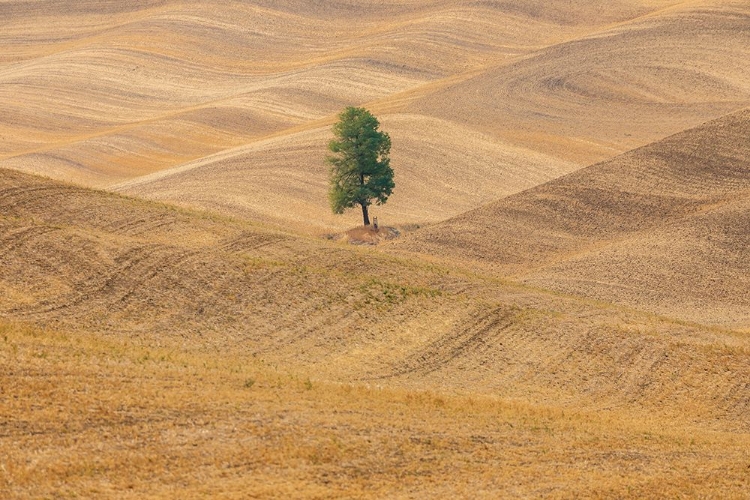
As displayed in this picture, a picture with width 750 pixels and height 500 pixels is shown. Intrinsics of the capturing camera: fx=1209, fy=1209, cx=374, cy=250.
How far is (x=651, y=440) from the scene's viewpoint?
33062 millimetres

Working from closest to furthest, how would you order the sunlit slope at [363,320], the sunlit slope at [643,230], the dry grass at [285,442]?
the dry grass at [285,442] → the sunlit slope at [363,320] → the sunlit slope at [643,230]

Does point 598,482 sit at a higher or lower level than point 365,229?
higher

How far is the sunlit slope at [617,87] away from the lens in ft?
331

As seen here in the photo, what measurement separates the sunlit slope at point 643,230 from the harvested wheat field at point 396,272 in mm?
219

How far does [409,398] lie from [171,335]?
10778mm

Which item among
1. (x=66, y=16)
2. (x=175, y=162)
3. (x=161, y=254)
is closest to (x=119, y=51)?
(x=66, y=16)

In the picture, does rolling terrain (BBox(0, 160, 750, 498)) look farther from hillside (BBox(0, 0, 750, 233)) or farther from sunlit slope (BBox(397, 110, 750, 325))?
hillside (BBox(0, 0, 750, 233))

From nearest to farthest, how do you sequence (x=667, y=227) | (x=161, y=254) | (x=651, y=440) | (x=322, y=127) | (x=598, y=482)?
(x=598, y=482)
(x=651, y=440)
(x=161, y=254)
(x=667, y=227)
(x=322, y=127)

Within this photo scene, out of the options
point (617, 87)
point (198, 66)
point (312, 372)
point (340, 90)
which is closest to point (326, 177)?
point (340, 90)

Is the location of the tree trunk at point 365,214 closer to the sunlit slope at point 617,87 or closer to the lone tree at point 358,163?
the lone tree at point 358,163

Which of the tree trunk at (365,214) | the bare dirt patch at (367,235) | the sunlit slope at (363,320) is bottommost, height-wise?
the bare dirt patch at (367,235)

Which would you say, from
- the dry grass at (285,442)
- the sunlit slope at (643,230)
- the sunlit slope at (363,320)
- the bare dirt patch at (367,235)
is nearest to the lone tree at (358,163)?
the bare dirt patch at (367,235)

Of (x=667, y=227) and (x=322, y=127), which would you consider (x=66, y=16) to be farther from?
(x=667, y=227)

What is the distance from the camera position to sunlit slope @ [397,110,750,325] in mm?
61781
